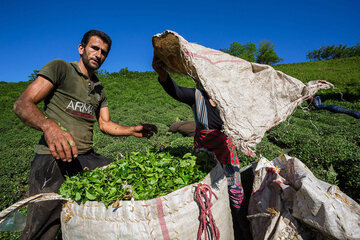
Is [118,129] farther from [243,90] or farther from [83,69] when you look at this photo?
[243,90]

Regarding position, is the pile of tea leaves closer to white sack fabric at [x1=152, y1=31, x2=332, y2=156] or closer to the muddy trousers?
the muddy trousers

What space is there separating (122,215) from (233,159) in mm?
1586

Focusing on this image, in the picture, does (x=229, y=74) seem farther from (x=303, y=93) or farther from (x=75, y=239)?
(x=75, y=239)

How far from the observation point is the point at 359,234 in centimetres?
124

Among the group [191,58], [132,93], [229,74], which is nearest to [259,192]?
[229,74]

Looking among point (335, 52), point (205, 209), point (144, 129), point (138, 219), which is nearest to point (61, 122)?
point (144, 129)

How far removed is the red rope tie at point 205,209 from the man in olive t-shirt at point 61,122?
95cm

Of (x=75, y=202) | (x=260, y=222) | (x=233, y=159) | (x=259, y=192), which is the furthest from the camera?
(x=233, y=159)

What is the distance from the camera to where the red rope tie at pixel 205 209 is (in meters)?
1.34

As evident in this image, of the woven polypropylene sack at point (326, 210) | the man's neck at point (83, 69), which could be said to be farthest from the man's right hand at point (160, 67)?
the woven polypropylene sack at point (326, 210)

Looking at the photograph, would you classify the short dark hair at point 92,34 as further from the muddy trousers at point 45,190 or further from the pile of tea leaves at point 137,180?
the pile of tea leaves at point 137,180

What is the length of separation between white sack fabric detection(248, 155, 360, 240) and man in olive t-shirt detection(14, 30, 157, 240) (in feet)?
5.00

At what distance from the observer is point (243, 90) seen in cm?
132

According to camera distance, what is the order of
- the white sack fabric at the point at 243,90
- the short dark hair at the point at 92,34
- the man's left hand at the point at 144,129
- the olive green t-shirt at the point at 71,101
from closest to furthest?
the white sack fabric at the point at 243,90 → the olive green t-shirt at the point at 71,101 → the short dark hair at the point at 92,34 → the man's left hand at the point at 144,129
